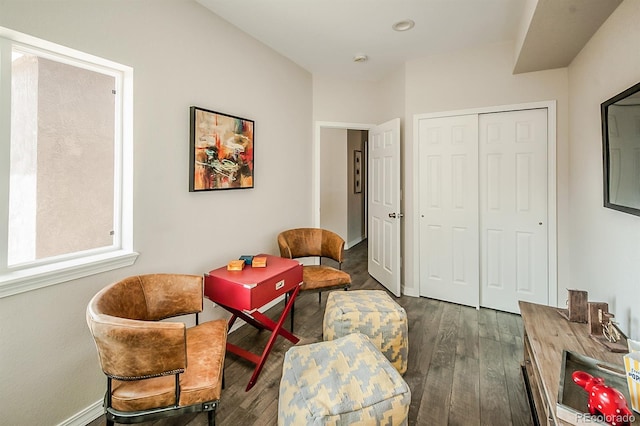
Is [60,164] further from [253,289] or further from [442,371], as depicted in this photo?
[442,371]

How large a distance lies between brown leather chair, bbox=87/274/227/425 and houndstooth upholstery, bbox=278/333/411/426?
358mm

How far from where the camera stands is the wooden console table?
50.6 inches

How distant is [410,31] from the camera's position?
9.45 feet

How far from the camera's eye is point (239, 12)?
8.35 ft

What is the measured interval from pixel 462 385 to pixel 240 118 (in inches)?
108

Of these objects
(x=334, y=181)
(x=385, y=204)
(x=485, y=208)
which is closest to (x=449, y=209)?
(x=485, y=208)

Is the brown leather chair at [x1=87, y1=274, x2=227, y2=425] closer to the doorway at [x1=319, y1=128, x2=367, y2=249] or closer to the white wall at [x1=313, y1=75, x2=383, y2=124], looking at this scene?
the white wall at [x1=313, y1=75, x2=383, y2=124]

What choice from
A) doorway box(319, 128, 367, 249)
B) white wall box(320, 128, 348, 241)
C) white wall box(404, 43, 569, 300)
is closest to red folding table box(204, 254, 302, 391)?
white wall box(404, 43, 569, 300)

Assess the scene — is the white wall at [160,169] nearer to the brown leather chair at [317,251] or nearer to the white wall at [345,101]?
the brown leather chair at [317,251]

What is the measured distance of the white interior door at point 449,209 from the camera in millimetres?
3273

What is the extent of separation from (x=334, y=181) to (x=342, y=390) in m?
4.77

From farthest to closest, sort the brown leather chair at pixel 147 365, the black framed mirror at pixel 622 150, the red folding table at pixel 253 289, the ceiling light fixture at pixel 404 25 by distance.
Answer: the ceiling light fixture at pixel 404 25 → the red folding table at pixel 253 289 → the black framed mirror at pixel 622 150 → the brown leather chair at pixel 147 365

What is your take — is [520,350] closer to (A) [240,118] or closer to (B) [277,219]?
(B) [277,219]

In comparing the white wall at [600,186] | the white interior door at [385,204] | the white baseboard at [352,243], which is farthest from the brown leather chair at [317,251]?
the white baseboard at [352,243]
